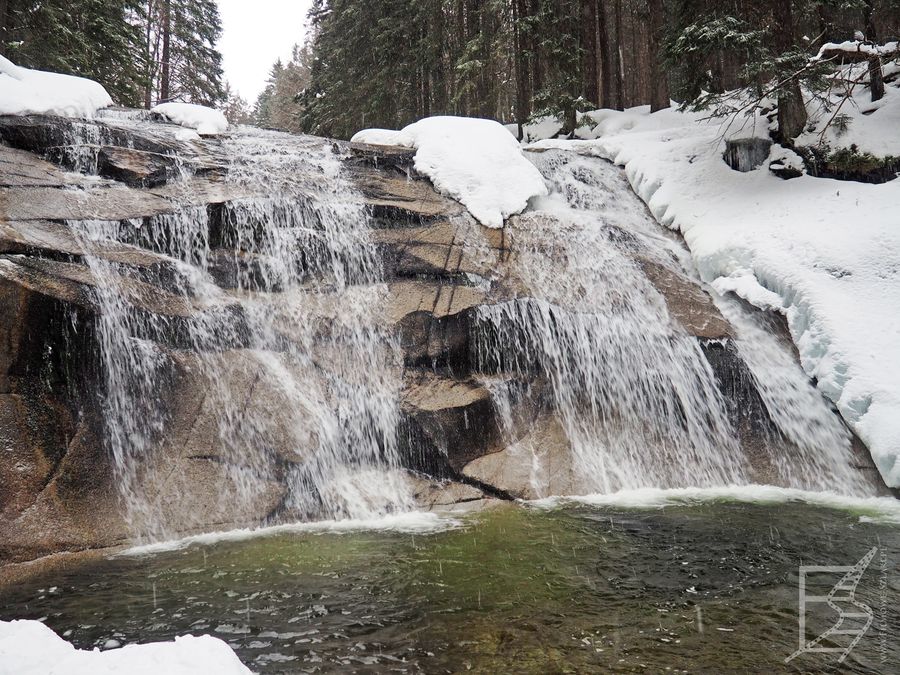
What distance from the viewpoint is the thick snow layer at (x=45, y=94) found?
920cm

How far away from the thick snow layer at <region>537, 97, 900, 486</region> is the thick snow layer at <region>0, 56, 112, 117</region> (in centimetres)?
1172

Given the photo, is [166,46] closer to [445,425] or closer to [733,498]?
[445,425]

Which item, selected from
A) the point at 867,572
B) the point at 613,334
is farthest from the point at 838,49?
the point at 867,572

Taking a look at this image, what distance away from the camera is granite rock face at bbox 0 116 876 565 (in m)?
6.27

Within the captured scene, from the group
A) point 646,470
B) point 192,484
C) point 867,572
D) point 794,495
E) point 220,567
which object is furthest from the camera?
point 646,470

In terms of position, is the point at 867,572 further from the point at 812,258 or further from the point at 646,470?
the point at 812,258

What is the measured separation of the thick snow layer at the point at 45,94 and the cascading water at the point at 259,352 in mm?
2954

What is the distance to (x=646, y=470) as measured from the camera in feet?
25.8

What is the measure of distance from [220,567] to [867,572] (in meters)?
5.69

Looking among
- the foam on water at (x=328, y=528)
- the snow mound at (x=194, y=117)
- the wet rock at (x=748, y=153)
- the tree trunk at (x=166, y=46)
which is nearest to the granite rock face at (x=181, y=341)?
the foam on water at (x=328, y=528)

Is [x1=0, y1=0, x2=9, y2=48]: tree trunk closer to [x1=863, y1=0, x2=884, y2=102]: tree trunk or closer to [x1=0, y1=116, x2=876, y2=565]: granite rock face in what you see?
[x1=0, y1=116, x2=876, y2=565]: granite rock face

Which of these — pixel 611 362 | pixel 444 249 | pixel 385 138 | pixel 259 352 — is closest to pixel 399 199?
pixel 444 249

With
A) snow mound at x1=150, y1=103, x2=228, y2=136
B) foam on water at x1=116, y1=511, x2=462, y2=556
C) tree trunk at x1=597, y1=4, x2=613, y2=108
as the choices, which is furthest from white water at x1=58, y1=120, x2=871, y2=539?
tree trunk at x1=597, y1=4, x2=613, y2=108

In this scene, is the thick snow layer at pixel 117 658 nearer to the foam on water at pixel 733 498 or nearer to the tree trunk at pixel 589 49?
the foam on water at pixel 733 498
